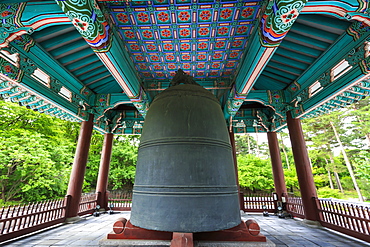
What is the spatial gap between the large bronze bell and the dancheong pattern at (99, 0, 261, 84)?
247cm

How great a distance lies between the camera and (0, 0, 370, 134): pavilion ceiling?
11.4 ft

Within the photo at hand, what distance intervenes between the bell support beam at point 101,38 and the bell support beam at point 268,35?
313 centimetres

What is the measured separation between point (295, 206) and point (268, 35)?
7.30 meters

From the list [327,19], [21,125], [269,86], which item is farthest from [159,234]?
[21,125]

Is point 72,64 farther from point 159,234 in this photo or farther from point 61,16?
point 159,234

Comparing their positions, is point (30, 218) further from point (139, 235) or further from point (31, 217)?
point (139, 235)

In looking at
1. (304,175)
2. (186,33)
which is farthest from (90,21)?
(304,175)

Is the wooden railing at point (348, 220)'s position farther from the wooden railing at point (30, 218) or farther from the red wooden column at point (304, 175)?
the wooden railing at point (30, 218)

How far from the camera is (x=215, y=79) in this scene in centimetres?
646

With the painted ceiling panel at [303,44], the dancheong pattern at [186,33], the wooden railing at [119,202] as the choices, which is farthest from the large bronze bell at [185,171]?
the wooden railing at [119,202]

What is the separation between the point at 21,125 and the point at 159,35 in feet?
35.0

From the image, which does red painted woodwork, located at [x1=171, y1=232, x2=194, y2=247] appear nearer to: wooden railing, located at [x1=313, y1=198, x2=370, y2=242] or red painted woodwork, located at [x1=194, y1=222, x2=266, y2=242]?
red painted woodwork, located at [x1=194, y1=222, x2=266, y2=242]

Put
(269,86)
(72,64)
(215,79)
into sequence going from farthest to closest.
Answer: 1. (269,86)
2. (215,79)
3. (72,64)

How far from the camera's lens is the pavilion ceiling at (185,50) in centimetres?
349
